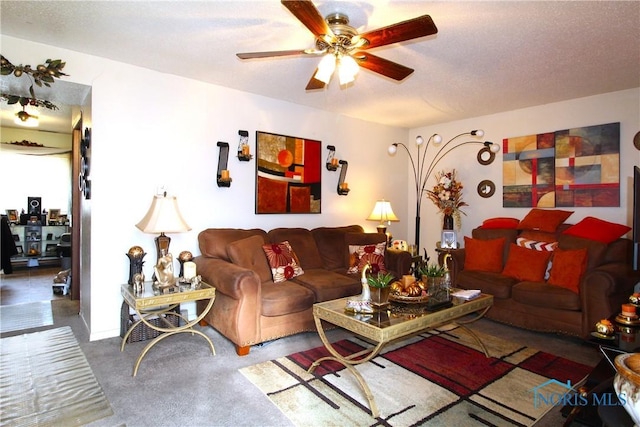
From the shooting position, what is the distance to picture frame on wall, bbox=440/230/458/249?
459 centimetres

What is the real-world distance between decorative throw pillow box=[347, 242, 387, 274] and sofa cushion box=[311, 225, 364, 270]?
0.58ft

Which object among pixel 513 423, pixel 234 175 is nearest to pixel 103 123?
pixel 234 175

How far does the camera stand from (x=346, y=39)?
6.95 feet

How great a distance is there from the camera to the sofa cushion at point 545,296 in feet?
9.95

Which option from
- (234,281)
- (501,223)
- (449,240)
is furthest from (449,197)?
(234,281)

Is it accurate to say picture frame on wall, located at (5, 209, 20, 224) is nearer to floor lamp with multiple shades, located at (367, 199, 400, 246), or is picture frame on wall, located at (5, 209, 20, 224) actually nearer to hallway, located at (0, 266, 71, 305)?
hallway, located at (0, 266, 71, 305)

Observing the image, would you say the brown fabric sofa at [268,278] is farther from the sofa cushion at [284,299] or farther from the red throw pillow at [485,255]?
the red throw pillow at [485,255]

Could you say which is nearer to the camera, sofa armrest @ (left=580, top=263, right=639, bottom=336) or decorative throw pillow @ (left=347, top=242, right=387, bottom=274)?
sofa armrest @ (left=580, top=263, right=639, bottom=336)

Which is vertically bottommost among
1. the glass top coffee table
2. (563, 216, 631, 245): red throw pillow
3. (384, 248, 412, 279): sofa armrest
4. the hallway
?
the hallway

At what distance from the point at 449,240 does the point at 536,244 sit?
1.05 metres

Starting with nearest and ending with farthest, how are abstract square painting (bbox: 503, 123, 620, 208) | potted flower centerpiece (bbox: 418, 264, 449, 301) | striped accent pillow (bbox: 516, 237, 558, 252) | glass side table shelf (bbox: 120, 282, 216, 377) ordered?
1. glass side table shelf (bbox: 120, 282, 216, 377)
2. potted flower centerpiece (bbox: 418, 264, 449, 301)
3. striped accent pillow (bbox: 516, 237, 558, 252)
4. abstract square painting (bbox: 503, 123, 620, 208)

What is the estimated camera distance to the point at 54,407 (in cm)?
204

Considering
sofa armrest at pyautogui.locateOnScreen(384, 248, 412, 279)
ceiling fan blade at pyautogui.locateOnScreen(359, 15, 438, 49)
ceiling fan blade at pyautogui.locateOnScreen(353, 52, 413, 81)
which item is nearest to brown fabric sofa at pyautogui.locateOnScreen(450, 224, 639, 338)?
sofa armrest at pyautogui.locateOnScreen(384, 248, 412, 279)

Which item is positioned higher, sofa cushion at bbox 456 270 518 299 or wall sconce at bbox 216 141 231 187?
wall sconce at bbox 216 141 231 187
